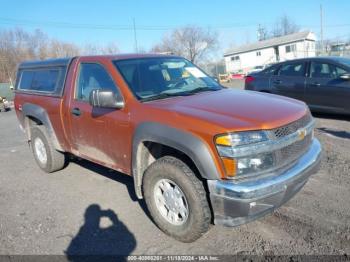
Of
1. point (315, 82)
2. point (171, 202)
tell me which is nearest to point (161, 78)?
point (171, 202)

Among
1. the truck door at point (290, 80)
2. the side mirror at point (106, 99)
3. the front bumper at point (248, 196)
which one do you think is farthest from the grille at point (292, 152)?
the truck door at point (290, 80)

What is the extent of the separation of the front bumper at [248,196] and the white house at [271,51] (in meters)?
49.5

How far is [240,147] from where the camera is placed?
279 cm

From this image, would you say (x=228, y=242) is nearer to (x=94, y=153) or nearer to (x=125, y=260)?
(x=125, y=260)

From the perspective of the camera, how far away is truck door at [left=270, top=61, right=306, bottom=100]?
8.34 m

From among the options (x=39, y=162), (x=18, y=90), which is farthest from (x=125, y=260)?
(x=18, y=90)

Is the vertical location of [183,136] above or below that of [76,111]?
below

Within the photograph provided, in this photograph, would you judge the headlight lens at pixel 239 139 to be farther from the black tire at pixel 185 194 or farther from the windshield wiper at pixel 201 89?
the windshield wiper at pixel 201 89

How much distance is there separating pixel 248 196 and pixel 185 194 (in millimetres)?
632

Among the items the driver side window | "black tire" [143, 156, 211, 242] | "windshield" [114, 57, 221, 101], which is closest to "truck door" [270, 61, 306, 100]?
"windshield" [114, 57, 221, 101]

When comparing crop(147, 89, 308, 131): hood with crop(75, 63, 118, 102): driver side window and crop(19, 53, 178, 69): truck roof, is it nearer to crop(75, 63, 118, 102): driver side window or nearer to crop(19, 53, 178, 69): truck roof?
crop(75, 63, 118, 102): driver side window

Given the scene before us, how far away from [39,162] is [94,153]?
2.17m

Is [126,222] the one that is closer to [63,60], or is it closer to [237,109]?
[237,109]

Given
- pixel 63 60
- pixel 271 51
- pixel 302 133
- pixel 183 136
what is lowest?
pixel 302 133
